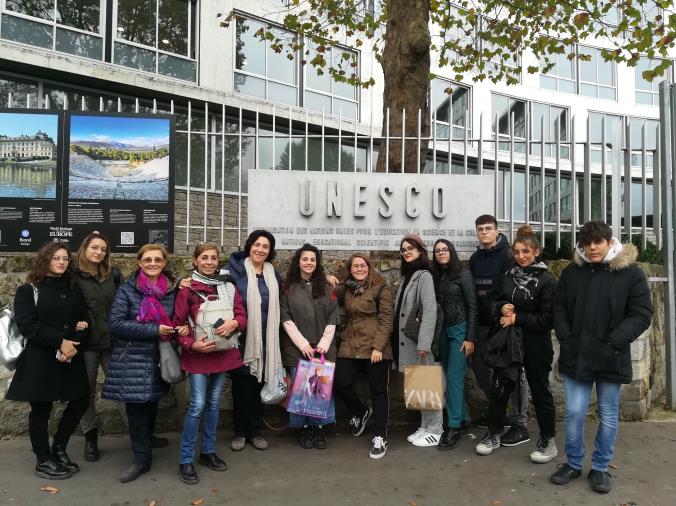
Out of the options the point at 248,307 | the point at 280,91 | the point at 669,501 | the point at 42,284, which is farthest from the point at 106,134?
the point at 280,91

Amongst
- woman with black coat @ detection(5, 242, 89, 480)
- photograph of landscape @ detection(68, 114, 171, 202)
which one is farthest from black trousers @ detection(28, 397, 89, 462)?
photograph of landscape @ detection(68, 114, 171, 202)

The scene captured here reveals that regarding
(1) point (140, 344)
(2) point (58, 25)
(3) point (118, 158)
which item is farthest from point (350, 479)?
(2) point (58, 25)

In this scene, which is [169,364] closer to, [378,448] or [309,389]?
[309,389]

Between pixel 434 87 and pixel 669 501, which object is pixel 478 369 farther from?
pixel 434 87

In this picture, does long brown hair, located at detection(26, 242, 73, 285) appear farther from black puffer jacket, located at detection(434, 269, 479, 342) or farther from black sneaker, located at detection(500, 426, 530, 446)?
black sneaker, located at detection(500, 426, 530, 446)

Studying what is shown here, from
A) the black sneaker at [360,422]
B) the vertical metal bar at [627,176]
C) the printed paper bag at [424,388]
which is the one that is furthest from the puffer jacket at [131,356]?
the vertical metal bar at [627,176]

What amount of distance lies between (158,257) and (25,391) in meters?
1.27

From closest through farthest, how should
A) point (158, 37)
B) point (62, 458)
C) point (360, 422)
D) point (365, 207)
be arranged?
point (62, 458)
point (360, 422)
point (365, 207)
point (158, 37)

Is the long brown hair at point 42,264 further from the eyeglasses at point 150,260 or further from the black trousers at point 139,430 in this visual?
the black trousers at point 139,430

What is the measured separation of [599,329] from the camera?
10.7 feet

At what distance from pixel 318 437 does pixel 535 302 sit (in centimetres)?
210

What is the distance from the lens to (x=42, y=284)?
3502mm

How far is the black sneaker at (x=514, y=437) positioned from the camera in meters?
4.12

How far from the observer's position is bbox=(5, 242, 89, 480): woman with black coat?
11.2 feet
